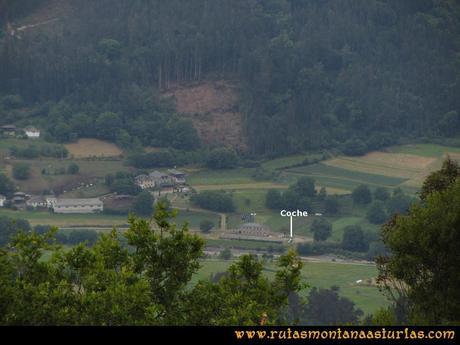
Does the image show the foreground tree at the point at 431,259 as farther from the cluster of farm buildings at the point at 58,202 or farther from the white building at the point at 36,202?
the white building at the point at 36,202

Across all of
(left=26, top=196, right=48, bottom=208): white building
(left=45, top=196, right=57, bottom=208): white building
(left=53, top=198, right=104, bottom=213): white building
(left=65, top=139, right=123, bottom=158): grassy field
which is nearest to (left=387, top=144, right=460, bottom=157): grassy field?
(left=65, top=139, right=123, bottom=158): grassy field

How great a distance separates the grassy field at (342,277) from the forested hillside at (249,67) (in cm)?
1803

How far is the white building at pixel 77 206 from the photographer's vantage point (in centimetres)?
4944

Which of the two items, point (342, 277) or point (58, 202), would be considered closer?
point (342, 277)

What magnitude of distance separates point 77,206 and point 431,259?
1357 inches

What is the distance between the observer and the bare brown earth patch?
204ft

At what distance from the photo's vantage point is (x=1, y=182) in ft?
168

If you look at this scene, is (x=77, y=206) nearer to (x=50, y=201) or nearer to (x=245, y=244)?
(x=50, y=201)

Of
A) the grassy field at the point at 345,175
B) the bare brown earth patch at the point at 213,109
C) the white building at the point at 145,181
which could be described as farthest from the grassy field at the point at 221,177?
the bare brown earth patch at the point at 213,109

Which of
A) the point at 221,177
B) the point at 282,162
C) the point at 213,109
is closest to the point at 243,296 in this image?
the point at 221,177

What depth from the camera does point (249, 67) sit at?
6831 centimetres

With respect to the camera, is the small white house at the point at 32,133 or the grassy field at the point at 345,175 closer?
the grassy field at the point at 345,175

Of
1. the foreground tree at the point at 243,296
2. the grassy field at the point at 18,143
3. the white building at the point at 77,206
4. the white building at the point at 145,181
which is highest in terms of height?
the foreground tree at the point at 243,296

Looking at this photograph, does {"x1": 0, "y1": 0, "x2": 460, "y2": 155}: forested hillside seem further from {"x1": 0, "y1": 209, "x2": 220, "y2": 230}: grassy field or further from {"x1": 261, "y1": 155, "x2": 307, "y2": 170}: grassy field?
{"x1": 0, "y1": 209, "x2": 220, "y2": 230}: grassy field
